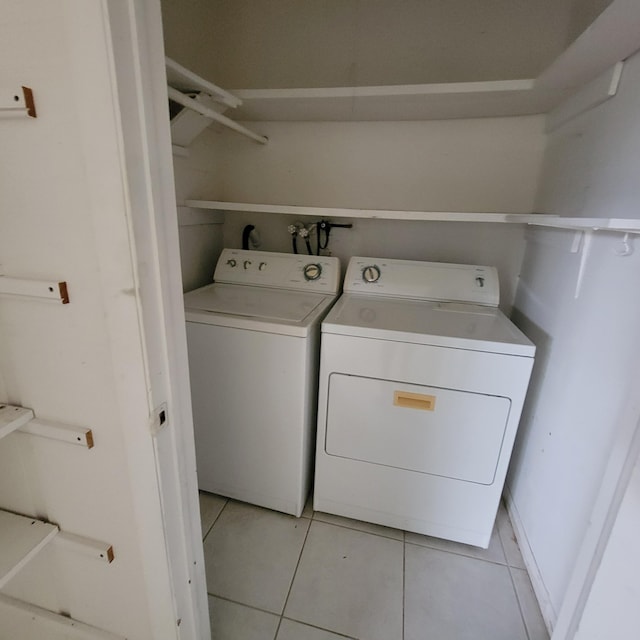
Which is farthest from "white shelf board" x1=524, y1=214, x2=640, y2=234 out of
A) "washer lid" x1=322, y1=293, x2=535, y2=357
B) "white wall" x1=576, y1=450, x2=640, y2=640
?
"white wall" x1=576, y1=450, x2=640, y2=640

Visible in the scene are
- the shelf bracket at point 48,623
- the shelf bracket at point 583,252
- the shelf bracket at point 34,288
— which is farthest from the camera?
the shelf bracket at point 583,252

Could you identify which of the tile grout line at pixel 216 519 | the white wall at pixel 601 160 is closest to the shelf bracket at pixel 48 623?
the tile grout line at pixel 216 519

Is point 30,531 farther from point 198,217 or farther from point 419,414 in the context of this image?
point 198,217

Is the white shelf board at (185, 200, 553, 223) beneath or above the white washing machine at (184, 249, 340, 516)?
above

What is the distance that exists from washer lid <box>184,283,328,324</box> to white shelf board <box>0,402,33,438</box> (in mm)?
711

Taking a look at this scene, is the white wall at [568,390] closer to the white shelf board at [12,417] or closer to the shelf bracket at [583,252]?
the shelf bracket at [583,252]

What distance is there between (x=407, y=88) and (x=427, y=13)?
0.62 metres

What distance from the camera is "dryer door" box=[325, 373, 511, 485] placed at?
4.38 ft

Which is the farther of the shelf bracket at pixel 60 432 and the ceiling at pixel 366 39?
the ceiling at pixel 366 39

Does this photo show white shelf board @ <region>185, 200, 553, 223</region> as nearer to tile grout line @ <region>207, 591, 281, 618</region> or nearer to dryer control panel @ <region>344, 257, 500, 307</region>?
dryer control panel @ <region>344, 257, 500, 307</region>

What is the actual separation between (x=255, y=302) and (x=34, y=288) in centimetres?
101

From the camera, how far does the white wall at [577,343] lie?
3.35 ft

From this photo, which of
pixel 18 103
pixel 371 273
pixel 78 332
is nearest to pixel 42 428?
pixel 78 332

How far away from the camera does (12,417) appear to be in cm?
75
